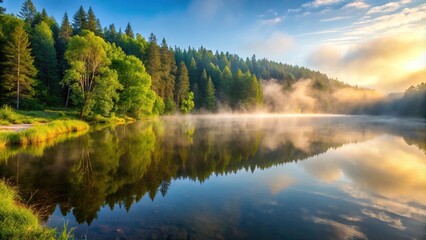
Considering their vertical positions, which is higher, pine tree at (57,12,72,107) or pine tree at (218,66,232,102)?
pine tree at (57,12,72,107)

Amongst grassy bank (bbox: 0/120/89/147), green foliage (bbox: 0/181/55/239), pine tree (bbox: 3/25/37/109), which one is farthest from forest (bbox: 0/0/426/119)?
green foliage (bbox: 0/181/55/239)

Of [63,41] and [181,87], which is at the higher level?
[63,41]

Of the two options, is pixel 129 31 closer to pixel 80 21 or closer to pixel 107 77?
pixel 80 21

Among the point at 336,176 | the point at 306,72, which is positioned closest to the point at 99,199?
the point at 336,176

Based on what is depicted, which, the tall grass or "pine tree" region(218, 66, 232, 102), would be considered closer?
the tall grass

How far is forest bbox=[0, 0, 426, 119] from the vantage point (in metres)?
42.7

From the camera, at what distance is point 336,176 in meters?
15.2

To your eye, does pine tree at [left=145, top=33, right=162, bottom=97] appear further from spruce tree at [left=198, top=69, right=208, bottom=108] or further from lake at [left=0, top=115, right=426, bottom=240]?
lake at [left=0, top=115, right=426, bottom=240]

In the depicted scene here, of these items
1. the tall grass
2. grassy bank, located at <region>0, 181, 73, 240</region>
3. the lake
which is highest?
the tall grass

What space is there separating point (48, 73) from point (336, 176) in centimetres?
6751

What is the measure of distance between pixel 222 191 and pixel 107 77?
3551 centimetres

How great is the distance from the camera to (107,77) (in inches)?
1676

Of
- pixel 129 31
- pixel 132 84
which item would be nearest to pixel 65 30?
pixel 132 84

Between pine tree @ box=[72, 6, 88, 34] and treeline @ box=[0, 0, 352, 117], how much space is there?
0.98ft
